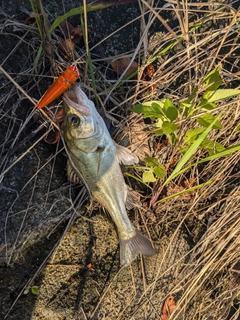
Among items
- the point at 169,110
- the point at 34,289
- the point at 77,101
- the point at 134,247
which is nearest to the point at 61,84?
the point at 77,101

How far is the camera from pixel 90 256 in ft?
8.80

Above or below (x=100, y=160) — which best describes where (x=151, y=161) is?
below

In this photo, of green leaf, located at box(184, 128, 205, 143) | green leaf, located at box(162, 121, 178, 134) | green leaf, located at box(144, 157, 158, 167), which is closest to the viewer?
green leaf, located at box(162, 121, 178, 134)

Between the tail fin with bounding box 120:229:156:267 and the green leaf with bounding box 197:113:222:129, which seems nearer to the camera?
the green leaf with bounding box 197:113:222:129

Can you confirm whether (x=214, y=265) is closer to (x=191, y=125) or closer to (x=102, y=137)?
(x=191, y=125)

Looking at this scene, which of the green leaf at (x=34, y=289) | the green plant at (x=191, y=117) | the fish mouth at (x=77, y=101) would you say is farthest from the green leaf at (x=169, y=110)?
the green leaf at (x=34, y=289)

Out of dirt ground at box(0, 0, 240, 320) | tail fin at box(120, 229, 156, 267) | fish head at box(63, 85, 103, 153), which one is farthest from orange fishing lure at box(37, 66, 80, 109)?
tail fin at box(120, 229, 156, 267)

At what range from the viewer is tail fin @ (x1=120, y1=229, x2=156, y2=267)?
8.45 feet

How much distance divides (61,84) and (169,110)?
67 centimetres

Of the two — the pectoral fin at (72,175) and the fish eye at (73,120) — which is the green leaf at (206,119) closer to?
the fish eye at (73,120)

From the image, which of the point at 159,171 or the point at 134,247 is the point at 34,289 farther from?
the point at 159,171

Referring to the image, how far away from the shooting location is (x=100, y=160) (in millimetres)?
2416

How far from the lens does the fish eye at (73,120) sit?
2.27 m

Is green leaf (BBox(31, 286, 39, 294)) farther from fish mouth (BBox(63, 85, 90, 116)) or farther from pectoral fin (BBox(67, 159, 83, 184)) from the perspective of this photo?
fish mouth (BBox(63, 85, 90, 116))
